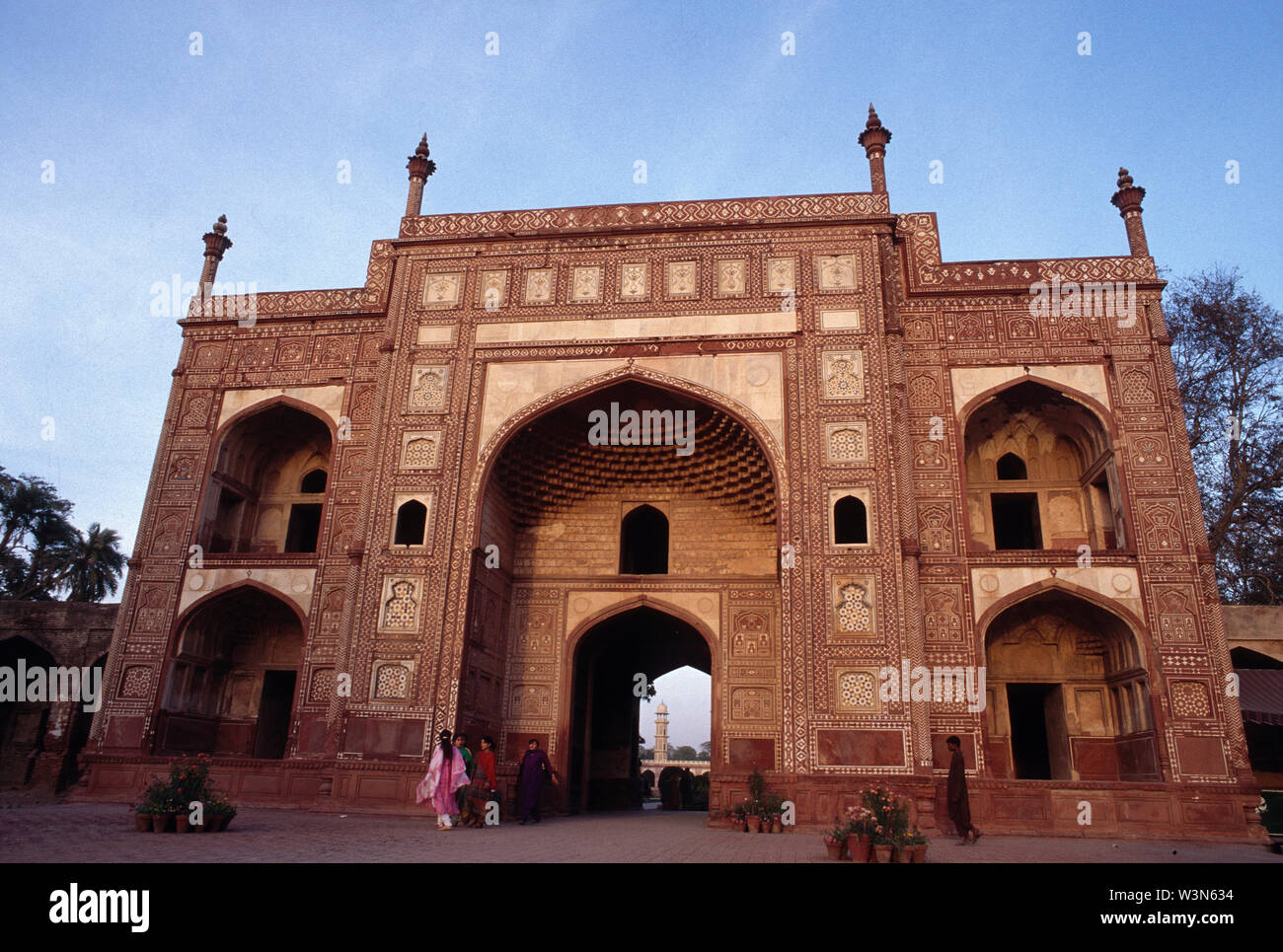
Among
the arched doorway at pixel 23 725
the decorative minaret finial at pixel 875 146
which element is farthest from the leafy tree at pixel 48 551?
the decorative minaret finial at pixel 875 146

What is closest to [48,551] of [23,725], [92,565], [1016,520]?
[92,565]

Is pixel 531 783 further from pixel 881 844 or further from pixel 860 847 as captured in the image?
pixel 881 844

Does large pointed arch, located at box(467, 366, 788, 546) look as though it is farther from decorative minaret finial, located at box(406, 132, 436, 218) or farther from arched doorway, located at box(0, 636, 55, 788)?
arched doorway, located at box(0, 636, 55, 788)

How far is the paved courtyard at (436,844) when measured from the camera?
702cm

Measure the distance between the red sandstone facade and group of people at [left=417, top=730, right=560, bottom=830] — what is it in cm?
126

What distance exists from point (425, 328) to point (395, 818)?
809cm

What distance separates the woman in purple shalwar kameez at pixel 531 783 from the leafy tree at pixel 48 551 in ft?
77.9

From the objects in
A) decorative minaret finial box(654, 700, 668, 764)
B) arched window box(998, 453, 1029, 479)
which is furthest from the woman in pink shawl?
decorative minaret finial box(654, 700, 668, 764)

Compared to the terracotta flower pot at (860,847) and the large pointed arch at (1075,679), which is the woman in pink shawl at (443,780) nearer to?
the terracotta flower pot at (860,847)

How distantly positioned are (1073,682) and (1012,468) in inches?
151

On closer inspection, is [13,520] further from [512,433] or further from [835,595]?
[835,595]

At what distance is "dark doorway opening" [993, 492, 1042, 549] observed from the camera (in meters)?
15.9

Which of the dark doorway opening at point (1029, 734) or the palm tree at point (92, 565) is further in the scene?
the palm tree at point (92, 565)
